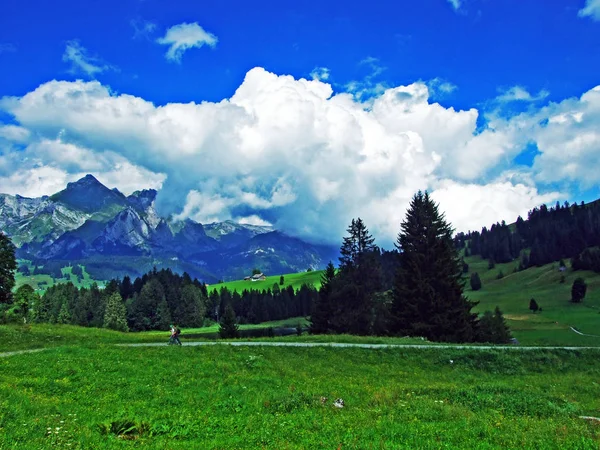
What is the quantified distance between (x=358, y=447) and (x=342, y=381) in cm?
1446

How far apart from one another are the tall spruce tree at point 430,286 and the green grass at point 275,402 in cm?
1911

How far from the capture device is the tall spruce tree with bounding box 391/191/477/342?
54688 millimetres

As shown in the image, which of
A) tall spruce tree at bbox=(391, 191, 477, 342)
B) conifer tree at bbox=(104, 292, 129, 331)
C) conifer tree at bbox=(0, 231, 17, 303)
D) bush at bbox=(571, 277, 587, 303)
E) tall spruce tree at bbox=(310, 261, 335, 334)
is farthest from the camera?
bush at bbox=(571, 277, 587, 303)

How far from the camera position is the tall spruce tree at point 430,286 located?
179ft

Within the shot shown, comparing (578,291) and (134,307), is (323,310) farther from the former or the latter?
(578,291)

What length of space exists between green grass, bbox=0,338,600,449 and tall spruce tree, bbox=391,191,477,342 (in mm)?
19110

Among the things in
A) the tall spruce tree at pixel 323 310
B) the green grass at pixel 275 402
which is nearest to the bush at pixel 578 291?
the tall spruce tree at pixel 323 310

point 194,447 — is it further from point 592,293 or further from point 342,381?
point 592,293

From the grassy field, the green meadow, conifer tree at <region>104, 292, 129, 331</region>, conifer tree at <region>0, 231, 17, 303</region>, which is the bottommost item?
the grassy field

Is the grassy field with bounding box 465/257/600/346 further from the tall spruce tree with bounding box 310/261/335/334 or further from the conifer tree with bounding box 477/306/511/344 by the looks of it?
the tall spruce tree with bounding box 310/261/335/334

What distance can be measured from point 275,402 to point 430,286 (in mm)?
39606

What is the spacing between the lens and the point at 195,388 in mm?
22484

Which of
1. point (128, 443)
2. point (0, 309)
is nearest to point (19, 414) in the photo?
point (128, 443)

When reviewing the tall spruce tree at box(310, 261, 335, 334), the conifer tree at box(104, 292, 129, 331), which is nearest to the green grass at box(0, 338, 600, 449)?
the tall spruce tree at box(310, 261, 335, 334)
